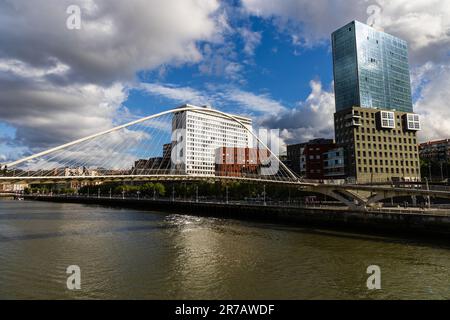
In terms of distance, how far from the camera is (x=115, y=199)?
89.8 m

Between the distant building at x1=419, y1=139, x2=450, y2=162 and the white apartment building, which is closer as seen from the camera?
the distant building at x1=419, y1=139, x2=450, y2=162

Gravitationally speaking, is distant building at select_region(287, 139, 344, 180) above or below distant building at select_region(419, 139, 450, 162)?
below

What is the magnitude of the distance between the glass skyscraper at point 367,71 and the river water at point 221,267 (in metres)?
68.7

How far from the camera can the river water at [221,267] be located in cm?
1324

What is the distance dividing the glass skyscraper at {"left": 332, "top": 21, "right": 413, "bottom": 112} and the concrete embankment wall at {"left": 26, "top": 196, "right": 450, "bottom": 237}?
167ft

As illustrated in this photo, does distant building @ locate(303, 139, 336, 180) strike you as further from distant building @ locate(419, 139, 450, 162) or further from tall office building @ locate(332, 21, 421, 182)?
distant building @ locate(419, 139, 450, 162)

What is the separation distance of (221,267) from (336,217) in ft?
71.9

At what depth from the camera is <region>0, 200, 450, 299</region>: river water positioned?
43.4 ft

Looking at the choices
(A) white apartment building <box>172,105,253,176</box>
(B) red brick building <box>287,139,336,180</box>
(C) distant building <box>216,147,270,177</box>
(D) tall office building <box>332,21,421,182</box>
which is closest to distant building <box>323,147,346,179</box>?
(B) red brick building <box>287,139,336,180</box>

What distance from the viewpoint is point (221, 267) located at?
17.2 meters

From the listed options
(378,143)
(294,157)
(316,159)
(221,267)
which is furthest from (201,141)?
(221,267)

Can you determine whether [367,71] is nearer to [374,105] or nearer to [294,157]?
[374,105]

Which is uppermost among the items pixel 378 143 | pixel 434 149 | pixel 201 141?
pixel 201 141
